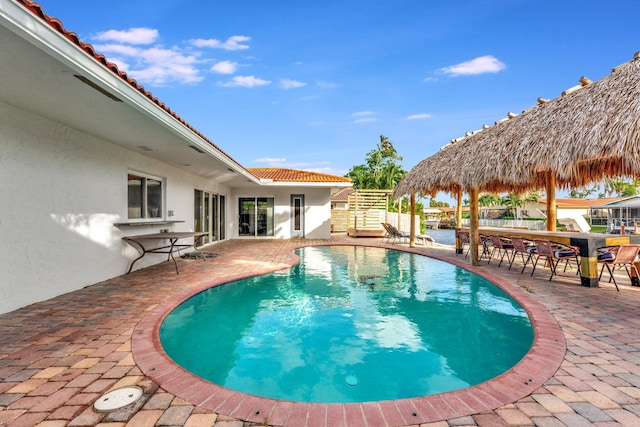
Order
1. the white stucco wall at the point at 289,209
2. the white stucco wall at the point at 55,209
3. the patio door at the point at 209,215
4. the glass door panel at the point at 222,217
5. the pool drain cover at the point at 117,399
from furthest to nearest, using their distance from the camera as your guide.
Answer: the white stucco wall at the point at 289,209, the glass door panel at the point at 222,217, the patio door at the point at 209,215, the white stucco wall at the point at 55,209, the pool drain cover at the point at 117,399

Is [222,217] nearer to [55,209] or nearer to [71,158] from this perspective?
[71,158]

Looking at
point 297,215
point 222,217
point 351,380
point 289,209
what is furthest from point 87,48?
point 297,215

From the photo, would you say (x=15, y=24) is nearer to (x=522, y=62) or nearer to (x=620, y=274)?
(x=620, y=274)

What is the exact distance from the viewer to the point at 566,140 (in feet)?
20.3

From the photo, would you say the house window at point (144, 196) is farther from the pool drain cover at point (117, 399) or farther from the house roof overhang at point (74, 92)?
the pool drain cover at point (117, 399)

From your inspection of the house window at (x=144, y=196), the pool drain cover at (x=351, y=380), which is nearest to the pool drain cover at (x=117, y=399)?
the pool drain cover at (x=351, y=380)

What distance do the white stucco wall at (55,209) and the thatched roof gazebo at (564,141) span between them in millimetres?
9260

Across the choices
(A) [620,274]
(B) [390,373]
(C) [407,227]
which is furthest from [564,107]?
(C) [407,227]

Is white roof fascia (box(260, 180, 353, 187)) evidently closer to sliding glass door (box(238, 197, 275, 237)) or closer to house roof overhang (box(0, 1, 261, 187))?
sliding glass door (box(238, 197, 275, 237))

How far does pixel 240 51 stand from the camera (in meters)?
16.4

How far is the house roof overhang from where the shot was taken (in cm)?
279

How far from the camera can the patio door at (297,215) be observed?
1736cm

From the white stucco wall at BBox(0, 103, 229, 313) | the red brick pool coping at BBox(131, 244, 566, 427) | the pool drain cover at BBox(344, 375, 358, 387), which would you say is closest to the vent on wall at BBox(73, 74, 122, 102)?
the white stucco wall at BBox(0, 103, 229, 313)

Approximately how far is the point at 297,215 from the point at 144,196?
9365 mm
